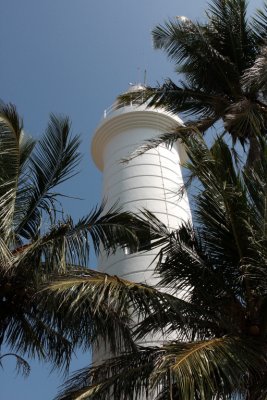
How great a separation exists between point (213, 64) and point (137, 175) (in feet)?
17.2

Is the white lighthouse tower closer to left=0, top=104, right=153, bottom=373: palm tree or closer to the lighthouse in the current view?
the lighthouse

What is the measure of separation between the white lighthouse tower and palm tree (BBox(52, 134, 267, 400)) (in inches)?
208

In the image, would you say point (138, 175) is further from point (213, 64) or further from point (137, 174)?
point (213, 64)

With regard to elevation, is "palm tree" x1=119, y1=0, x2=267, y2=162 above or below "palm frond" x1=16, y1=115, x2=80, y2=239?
above

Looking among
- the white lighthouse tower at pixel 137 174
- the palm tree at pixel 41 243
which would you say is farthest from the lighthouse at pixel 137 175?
the palm tree at pixel 41 243

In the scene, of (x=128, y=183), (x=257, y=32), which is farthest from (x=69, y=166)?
(x=128, y=183)

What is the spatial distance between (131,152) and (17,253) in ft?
35.0

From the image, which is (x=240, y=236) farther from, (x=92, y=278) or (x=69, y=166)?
(x=69, y=166)

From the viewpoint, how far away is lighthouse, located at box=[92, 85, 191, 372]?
47.1 feet

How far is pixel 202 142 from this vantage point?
885cm

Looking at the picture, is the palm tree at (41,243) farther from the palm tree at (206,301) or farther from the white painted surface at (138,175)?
the white painted surface at (138,175)

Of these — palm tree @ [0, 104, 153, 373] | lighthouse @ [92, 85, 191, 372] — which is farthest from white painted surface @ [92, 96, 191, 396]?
palm tree @ [0, 104, 153, 373]

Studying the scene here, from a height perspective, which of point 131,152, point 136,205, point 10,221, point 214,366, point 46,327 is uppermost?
point 131,152

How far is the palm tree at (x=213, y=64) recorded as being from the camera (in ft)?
41.8
